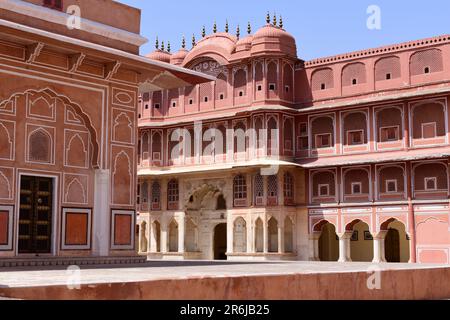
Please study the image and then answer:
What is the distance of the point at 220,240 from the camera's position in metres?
33.1

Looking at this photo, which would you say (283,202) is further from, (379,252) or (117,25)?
(117,25)

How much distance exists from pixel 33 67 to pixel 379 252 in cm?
1681

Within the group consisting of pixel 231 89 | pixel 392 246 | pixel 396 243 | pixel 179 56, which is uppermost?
pixel 179 56

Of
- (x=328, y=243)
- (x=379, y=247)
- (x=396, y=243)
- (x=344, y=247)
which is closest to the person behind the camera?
(x=379, y=247)

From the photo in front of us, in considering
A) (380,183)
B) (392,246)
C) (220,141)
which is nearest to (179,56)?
(220,141)

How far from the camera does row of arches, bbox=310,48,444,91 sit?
2709 centimetres

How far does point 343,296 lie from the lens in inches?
373

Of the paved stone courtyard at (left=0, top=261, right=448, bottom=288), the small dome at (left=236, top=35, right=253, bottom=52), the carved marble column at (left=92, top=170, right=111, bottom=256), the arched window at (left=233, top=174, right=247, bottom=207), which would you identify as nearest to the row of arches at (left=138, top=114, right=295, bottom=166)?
the arched window at (left=233, top=174, right=247, bottom=207)

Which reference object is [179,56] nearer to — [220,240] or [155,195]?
[155,195]

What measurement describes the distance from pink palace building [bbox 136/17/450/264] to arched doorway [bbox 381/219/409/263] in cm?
6

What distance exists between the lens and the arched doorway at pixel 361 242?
30625 mm

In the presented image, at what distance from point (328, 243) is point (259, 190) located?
4797mm

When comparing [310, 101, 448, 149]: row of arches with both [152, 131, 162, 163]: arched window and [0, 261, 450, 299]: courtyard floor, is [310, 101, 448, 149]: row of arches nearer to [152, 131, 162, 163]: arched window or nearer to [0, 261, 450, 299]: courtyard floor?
[152, 131, 162, 163]: arched window
